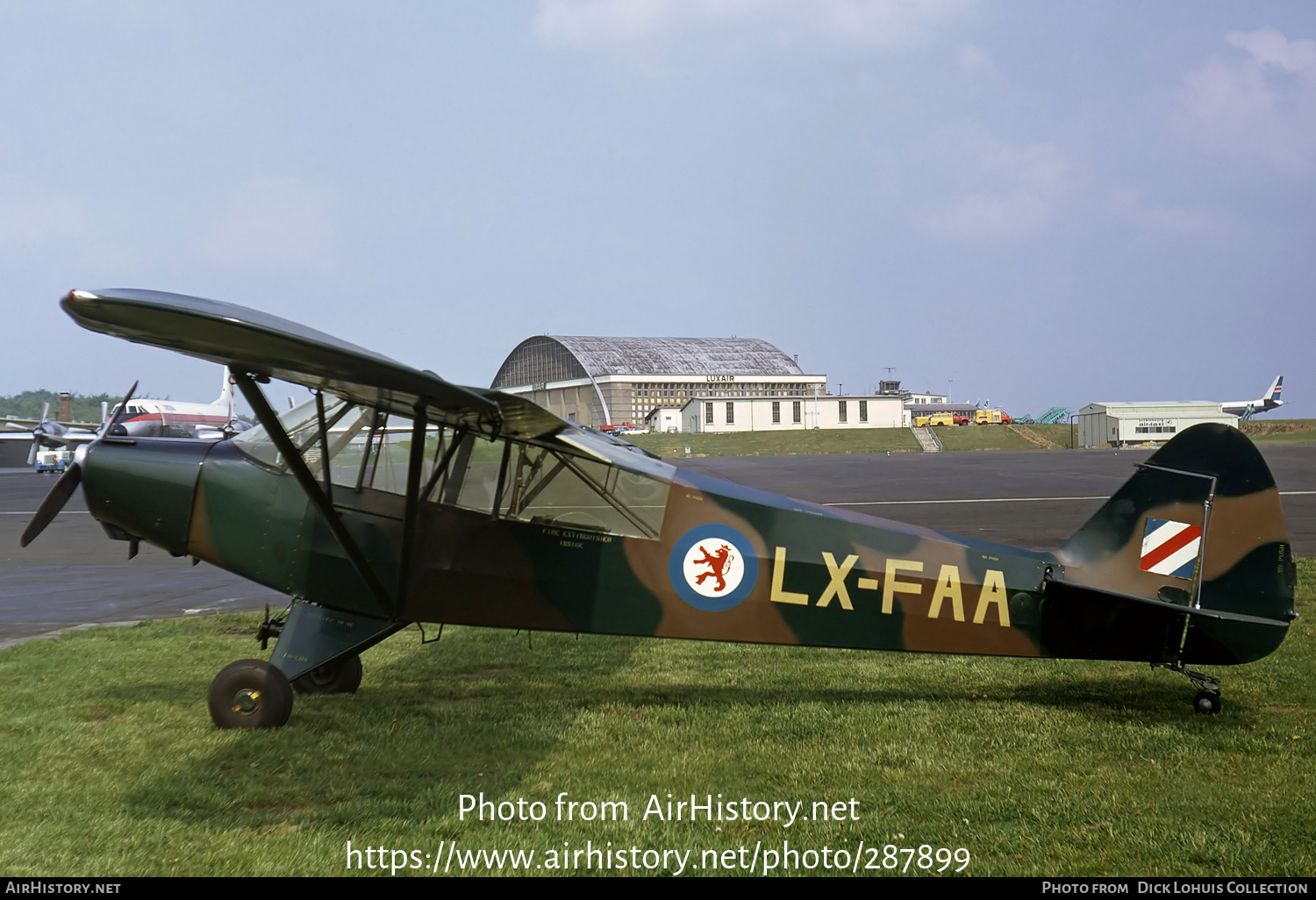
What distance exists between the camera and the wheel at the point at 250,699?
18.3 feet

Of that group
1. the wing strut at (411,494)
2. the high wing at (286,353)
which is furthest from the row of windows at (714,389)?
the high wing at (286,353)

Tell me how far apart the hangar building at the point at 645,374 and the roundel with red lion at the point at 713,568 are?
9147cm

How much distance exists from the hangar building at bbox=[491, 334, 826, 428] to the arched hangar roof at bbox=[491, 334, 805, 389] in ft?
0.36

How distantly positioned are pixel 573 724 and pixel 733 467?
116 ft

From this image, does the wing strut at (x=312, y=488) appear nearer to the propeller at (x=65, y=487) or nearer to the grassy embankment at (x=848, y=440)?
the propeller at (x=65, y=487)

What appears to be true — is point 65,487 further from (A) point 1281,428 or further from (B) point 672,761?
(A) point 1281,428

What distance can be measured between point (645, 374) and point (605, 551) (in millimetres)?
97300

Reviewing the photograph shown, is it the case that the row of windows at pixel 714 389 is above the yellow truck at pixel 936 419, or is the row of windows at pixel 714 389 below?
above

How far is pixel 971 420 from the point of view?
9938 centimetres

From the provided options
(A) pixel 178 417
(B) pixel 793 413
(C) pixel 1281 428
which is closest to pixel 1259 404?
(C) pixel 1281 428

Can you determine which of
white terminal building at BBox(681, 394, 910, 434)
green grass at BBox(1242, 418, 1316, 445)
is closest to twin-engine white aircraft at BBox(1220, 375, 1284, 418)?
green grass at BBox(1242, 418, 1316, 445)

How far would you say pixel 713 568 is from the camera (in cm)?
579

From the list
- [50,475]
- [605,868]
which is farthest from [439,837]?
[50,475]

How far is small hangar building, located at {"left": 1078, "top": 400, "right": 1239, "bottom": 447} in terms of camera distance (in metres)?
58.7
